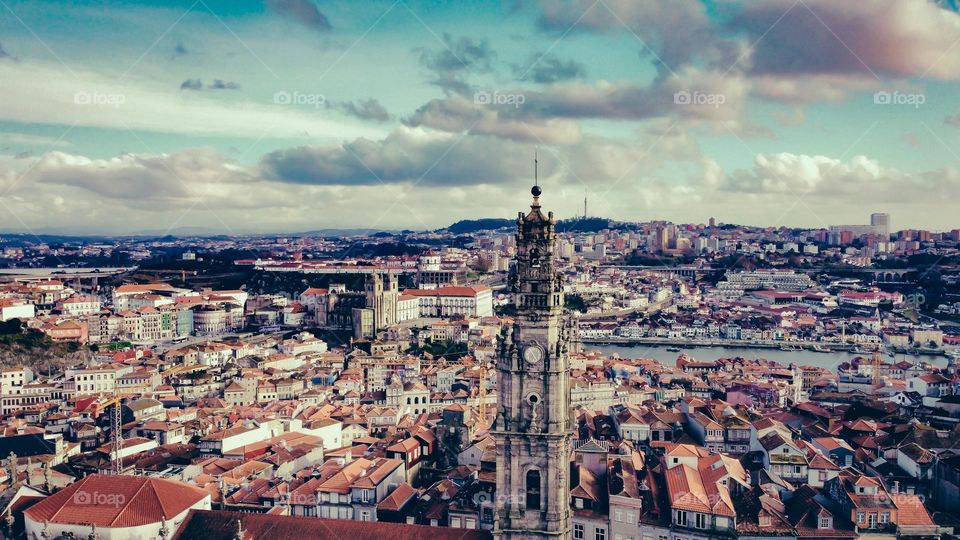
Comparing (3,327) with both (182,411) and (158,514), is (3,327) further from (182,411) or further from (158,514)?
(158,514)

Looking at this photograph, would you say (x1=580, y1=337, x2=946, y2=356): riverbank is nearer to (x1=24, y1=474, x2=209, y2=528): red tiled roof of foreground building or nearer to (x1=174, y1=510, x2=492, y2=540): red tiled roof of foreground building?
(x1=174, y1=510, x2=492, y2=540): red tiled roof of foreground building

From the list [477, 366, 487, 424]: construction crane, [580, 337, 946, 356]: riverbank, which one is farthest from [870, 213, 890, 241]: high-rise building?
[477, 366, 487, 424]: construction crane

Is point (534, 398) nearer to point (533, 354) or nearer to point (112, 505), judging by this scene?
point (533, 354)

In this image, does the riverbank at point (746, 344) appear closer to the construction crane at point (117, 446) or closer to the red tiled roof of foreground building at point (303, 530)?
the construction crane at point (117, 446)

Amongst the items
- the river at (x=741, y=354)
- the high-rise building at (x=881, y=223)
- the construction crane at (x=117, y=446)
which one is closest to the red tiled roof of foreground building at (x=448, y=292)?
the river at (x=741, y=354)

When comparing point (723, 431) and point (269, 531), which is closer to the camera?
point (269, 531)

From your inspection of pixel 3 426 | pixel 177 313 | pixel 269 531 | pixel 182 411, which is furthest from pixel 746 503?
pixel 177 313

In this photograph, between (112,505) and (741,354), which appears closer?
(112,505)

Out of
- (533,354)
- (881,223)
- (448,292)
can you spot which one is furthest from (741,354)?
(881,223)
